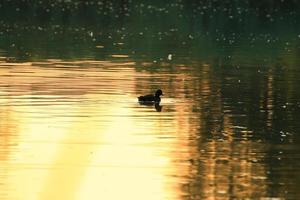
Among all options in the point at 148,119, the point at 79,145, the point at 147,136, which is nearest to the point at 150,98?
the point at 148,119

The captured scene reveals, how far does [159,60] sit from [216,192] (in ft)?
110

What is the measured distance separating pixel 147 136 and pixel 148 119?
342 centimetres

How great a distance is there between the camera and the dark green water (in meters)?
23.3

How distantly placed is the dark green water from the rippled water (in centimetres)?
3

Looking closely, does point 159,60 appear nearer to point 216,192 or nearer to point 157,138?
point 157,138

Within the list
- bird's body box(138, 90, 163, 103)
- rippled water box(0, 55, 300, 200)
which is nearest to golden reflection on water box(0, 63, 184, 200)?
rippled water box(0, 55, 300, 200)

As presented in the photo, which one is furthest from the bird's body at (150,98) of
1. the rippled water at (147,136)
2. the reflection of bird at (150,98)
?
the rippled water at (147,136)

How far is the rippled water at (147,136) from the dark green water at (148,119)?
0.09ft

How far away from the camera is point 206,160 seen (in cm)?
2581

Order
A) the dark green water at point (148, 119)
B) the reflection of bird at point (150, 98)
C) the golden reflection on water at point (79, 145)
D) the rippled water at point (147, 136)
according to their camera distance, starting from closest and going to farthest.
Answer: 1. the golden reflection on water at point (79, 145)
2. the rippled water at point (147, 136)
3. the dark green water at point (148, 119)
4. the reflection of bird at point (150, 98)

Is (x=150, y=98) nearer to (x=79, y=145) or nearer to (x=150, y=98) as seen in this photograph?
(x=150, y=98)

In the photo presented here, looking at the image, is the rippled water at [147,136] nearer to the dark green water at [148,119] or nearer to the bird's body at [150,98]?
the dark green water at [148,119]

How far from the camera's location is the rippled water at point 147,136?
905 inches

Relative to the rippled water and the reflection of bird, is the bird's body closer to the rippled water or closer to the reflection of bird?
the reflection of bird
